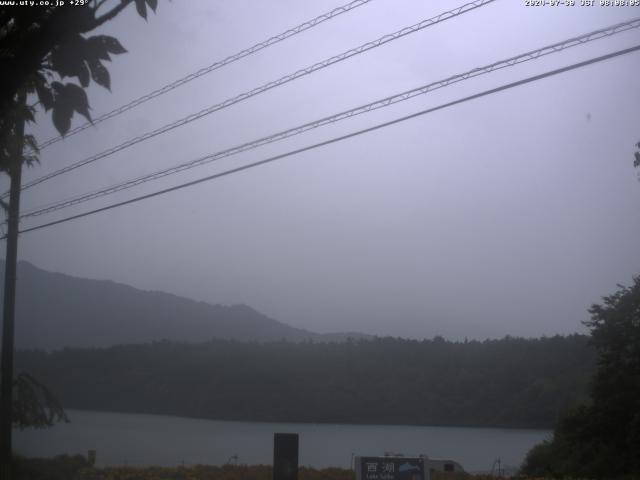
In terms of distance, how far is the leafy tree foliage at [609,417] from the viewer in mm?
18375

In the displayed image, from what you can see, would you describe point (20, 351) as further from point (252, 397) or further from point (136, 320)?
point (136, 320)

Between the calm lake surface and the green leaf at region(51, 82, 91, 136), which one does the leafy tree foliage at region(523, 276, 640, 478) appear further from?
the green leaf at region(51, 82, 91, 136)

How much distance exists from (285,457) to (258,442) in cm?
1183

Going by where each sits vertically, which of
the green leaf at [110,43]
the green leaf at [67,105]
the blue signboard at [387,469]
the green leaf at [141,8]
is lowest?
the blue signboard at [387,469]

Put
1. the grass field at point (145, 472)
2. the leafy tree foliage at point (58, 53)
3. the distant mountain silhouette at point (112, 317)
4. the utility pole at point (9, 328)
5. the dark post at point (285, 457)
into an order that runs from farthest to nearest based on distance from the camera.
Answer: the distant mountain silhouette at point (112, 317), the grass field at point (145, 472), the utility pole at point (9, 328), the dark post at point (285, 457), the leafy tree foliage at point (58, 53)

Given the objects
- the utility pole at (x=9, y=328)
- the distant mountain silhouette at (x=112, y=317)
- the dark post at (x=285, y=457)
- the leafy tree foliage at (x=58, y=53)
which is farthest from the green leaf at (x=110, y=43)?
the distant mountain silhouette at (x=112, y=317)

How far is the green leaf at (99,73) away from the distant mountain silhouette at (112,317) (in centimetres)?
1976

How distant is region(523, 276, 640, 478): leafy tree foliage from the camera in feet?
60.3

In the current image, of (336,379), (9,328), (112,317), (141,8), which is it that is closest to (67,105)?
(141,8)

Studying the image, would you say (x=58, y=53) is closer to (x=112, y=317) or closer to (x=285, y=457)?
(x=285, y=457)

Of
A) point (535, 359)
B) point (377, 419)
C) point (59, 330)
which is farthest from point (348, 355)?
point (59, 330)

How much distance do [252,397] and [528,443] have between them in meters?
9.30

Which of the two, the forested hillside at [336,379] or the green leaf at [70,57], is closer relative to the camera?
the green leaf at [70,57]

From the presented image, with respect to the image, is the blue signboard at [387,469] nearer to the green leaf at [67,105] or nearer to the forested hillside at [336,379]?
the green leaf at [67,105]
